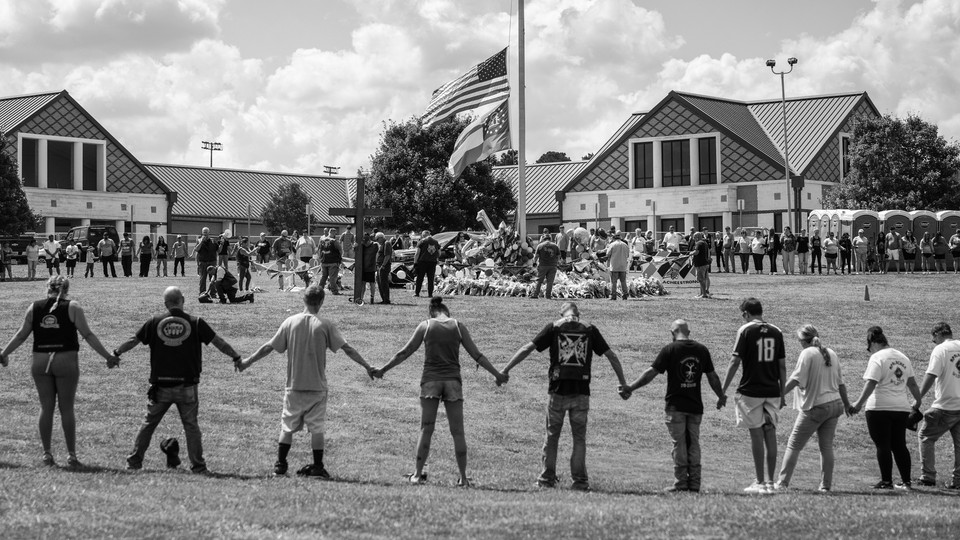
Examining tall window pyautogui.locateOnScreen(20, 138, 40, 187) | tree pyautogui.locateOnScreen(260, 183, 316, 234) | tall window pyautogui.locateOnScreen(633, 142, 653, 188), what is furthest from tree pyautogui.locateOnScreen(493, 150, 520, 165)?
tall window pyautogui.locateOnScreen(20, 138, 40, 187)

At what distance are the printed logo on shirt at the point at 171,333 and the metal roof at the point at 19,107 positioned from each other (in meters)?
54.6

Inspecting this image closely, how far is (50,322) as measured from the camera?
1179cm

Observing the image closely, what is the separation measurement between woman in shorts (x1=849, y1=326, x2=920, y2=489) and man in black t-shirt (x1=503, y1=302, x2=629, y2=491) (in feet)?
10.3

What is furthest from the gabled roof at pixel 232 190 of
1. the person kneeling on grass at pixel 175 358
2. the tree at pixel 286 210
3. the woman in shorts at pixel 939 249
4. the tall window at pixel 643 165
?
the person kneeling on grass at pixel 175 358

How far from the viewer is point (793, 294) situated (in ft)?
103

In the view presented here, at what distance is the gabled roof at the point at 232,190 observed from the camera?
244 feet

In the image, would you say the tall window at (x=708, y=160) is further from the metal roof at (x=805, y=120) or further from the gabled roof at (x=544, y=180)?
the gabled roof at (x=544, y=180)

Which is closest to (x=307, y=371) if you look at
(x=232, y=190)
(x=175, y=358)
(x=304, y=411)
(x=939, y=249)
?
(x=304, y=411)

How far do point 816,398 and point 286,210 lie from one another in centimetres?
6219

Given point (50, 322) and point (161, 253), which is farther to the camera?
point (161, 253)

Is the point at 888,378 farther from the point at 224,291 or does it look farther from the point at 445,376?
the point at 224,291

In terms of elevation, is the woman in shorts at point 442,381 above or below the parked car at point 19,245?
below

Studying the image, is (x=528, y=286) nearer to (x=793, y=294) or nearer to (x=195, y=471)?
(x=793, y=294)

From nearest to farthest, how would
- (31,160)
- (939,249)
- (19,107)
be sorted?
1. (939,249)
2. (31,160)
3. (19,107)
